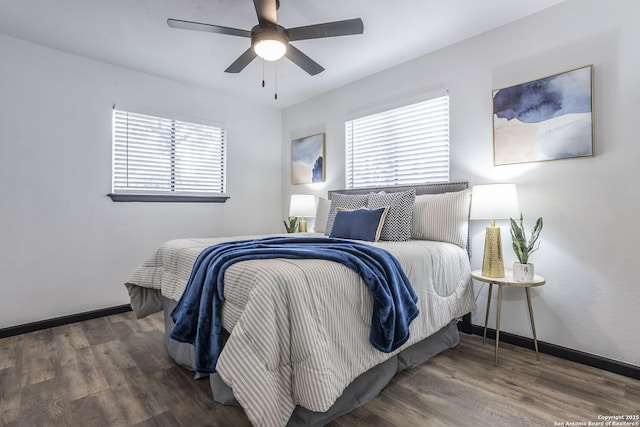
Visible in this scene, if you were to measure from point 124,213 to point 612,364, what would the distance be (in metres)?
4.22

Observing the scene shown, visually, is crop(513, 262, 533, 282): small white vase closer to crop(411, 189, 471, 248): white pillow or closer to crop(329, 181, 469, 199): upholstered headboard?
crop(411, 189, 471, 248): white pillow

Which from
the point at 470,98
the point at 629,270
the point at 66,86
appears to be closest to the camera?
the point at 629,270

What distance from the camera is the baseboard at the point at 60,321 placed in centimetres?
279

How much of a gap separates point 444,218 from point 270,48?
180 centimetres

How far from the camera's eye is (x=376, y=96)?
3586mm

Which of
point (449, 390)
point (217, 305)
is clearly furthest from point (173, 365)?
point (449, 390)

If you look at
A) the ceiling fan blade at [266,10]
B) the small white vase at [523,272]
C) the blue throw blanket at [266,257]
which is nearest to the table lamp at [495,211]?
the small white vase at [523,272]

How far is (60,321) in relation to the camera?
9.91ft

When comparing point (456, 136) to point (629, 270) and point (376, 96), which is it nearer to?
point (376, 96)

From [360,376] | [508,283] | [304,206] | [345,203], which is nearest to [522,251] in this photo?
[508,283]

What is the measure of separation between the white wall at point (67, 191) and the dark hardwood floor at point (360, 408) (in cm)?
70

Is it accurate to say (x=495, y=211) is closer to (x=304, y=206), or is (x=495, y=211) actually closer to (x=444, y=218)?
(x=444, y=218)

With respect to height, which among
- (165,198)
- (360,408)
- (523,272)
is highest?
(165,198)

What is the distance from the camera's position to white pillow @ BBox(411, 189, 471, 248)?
2.62m
